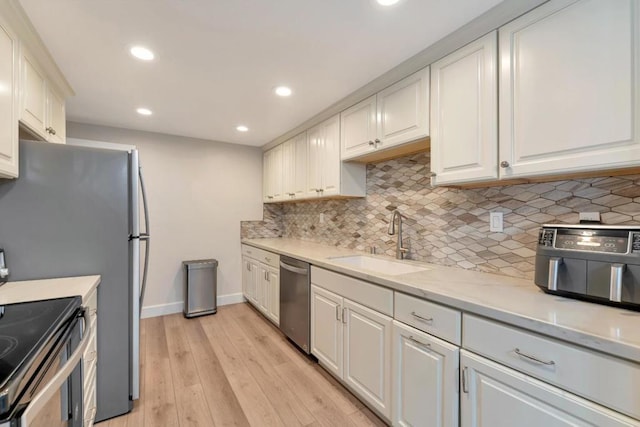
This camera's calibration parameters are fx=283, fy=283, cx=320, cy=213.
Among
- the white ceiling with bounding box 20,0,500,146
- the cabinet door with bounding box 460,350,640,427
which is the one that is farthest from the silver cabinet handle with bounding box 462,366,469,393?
the white ceiling with bounding box 20,0,500,146

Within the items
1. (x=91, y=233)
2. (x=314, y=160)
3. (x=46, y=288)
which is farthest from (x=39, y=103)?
(x=314, y=160)

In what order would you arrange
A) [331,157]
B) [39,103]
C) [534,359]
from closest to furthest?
1. [534,359]
2. [39,103]
3. [331,157]

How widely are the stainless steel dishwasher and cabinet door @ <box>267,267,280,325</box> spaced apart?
0.12m

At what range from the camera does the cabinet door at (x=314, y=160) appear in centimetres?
292

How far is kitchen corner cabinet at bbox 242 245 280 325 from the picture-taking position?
301 centimetres

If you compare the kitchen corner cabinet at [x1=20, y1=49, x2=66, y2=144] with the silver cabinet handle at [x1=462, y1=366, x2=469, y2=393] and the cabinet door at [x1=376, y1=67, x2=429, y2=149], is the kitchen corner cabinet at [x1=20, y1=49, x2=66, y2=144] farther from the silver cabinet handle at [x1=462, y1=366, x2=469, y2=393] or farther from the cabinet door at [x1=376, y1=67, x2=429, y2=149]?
the silver cabinet handle at [x1=462, y1=366, x2=469, y2=393]

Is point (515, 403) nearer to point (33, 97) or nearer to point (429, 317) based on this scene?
point (429, 317)

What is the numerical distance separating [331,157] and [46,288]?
220cm

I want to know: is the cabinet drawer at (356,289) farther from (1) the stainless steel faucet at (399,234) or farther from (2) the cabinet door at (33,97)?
(2) the cabinet door at (33,97)

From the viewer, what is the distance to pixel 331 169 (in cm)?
273

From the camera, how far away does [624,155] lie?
1.06 meters

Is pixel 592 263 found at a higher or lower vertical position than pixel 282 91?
lower

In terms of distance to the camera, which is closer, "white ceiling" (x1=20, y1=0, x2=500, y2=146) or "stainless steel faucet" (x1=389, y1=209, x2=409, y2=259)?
"white ceiling" (x1=20, y1=0, x2=500, y2=146)

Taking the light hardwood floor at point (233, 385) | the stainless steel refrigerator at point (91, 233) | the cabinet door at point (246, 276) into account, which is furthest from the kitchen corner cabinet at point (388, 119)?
the cabinet door at point (246, 276)
